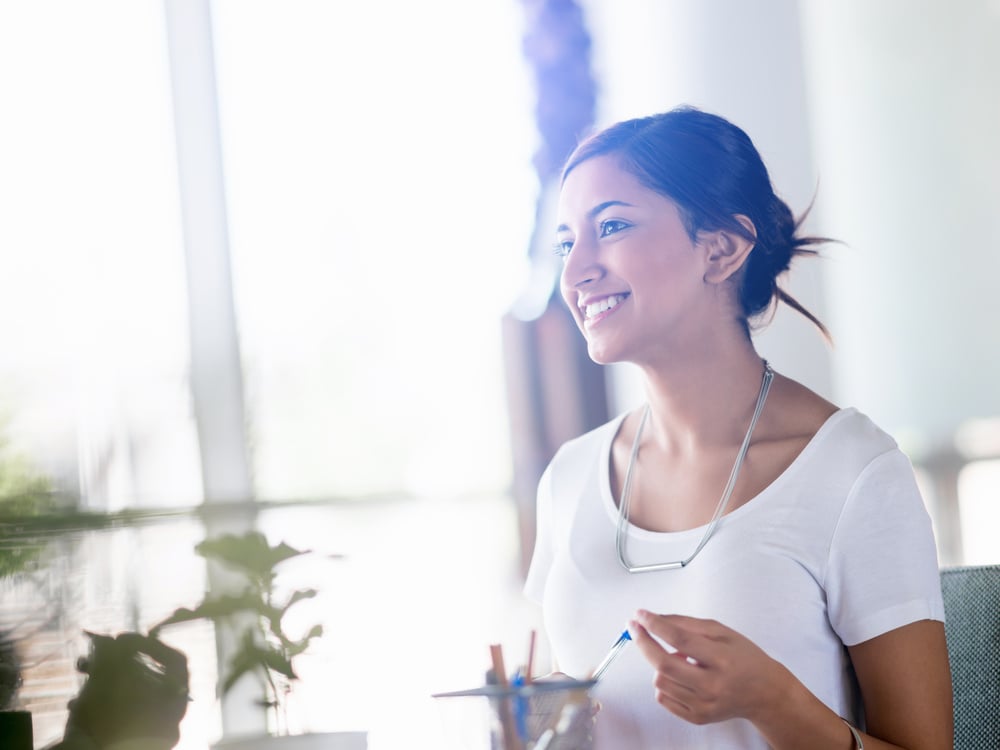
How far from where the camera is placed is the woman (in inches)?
34.8

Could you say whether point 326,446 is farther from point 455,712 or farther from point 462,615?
point 455,712

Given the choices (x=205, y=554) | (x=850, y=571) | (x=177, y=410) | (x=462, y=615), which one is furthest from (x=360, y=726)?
(x=850, y=571)

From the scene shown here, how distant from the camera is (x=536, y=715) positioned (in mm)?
673

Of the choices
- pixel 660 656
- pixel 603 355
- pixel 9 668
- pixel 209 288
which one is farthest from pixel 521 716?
pixel 209 288

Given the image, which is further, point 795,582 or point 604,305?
point 604,305

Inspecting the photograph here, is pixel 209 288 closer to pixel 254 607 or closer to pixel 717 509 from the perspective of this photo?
pixel 254 607

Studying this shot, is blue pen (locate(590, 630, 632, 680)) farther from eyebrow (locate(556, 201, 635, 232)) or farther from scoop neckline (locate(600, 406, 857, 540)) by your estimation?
eyebrow (locate(556, 201, 635, 232))

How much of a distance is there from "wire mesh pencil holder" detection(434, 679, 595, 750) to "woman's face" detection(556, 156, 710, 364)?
1.53 ft

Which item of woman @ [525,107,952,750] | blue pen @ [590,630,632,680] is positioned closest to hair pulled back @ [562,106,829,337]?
woman @ [525,107,952,750]

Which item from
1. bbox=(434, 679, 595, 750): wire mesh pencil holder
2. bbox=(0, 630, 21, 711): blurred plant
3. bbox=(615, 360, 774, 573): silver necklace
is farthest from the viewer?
bbox=(0, 630, 21, 711): blurred plant

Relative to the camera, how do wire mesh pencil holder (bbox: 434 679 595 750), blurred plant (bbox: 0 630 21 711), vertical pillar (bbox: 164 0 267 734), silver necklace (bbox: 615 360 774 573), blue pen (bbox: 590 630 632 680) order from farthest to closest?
vertical pillar (bbox: 164 0 267 734), blurred plant (bbox: 0 630 21 711), silver necklace (bbox: 615 360 774 573), blue pen (bbox: 590 630 632 680), wire mesh pencil holder (bbox: 434 679 595 750)

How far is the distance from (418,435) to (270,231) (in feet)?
1.54

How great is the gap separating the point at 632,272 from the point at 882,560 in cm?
38

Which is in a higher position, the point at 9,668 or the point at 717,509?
the point at 717,509
